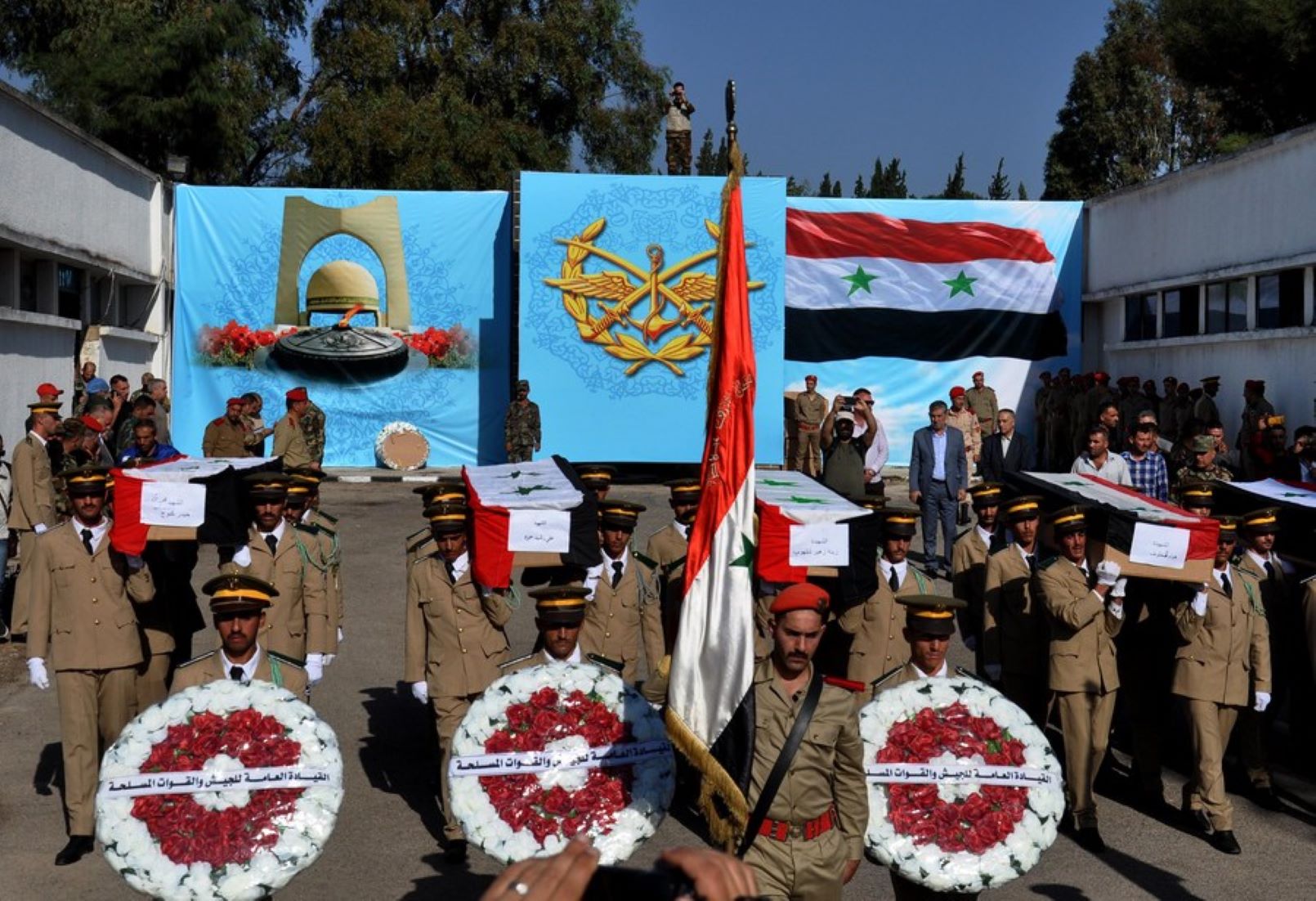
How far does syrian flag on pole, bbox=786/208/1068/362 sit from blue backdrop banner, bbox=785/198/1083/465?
2cm

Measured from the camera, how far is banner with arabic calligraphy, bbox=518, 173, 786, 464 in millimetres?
23703

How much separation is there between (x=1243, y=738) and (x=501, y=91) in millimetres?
29391

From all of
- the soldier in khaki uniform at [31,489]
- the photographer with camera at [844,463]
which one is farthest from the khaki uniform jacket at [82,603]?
the photographer with camera at [844,463]

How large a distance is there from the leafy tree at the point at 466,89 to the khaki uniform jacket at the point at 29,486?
2138cm

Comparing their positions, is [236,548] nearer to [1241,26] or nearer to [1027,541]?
[1027,541]

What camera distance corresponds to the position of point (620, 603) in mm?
9219

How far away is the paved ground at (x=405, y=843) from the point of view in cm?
750

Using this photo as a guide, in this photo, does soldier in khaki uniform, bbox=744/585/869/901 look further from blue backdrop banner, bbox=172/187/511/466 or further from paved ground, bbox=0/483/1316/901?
blue backdrop banner, bbox=172/187/511/466

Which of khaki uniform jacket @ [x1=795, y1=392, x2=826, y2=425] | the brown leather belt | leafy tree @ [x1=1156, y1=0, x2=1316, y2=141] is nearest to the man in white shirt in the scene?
the brown leather belt

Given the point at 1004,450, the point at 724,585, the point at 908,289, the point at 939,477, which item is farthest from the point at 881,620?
the point at 908,289

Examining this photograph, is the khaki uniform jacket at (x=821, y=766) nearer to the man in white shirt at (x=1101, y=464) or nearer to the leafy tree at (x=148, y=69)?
the man in white shirt at (x=1101, y=464)

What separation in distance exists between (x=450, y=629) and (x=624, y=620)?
1.20 m

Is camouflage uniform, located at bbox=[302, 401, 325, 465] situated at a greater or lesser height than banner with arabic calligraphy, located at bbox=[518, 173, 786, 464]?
lesser

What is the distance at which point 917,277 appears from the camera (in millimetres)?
25703
